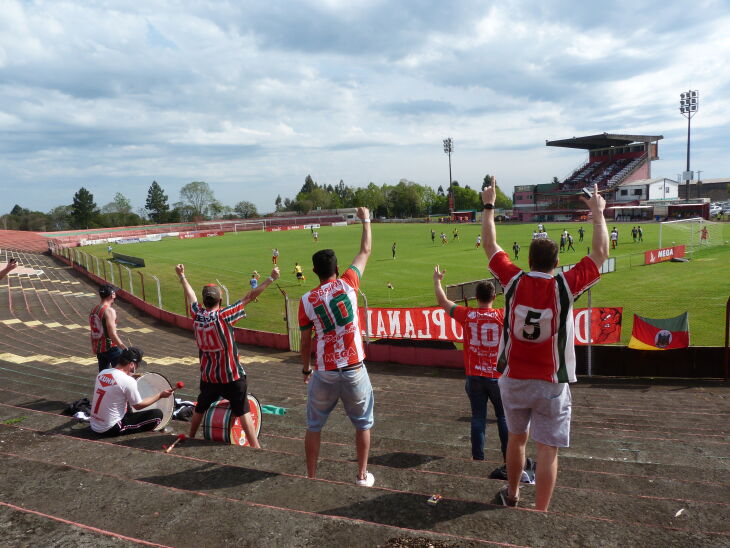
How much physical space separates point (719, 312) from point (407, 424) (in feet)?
50.9

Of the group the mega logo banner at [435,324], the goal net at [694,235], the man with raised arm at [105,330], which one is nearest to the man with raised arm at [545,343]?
the man with raised arm at [105,330]

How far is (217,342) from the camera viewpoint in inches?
186

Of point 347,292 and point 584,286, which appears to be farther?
point 347,292

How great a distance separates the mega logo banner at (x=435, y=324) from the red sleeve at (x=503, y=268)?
8.20 metres

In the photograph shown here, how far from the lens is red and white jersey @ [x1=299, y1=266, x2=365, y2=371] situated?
11.8 ft

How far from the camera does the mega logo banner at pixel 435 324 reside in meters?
10.8

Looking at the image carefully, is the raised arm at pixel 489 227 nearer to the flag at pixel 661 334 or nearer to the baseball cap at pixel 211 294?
the baseball cap at pixel 211 294

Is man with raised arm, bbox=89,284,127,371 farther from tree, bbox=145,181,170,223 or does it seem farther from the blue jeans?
tree, bbox=145,181,170,223

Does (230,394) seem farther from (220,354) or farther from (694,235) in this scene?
(694,235)

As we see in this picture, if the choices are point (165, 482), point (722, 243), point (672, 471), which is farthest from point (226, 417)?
point (722, 243)

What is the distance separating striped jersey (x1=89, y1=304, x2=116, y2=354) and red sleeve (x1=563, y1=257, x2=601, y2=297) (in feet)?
20.2

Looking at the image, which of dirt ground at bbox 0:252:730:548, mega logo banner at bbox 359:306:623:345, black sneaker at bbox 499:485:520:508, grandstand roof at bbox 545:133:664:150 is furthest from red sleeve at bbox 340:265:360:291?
grandstand roof at bbox 545:133:664:150

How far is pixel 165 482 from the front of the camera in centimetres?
338

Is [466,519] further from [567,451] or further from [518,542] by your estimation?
[567,451]
